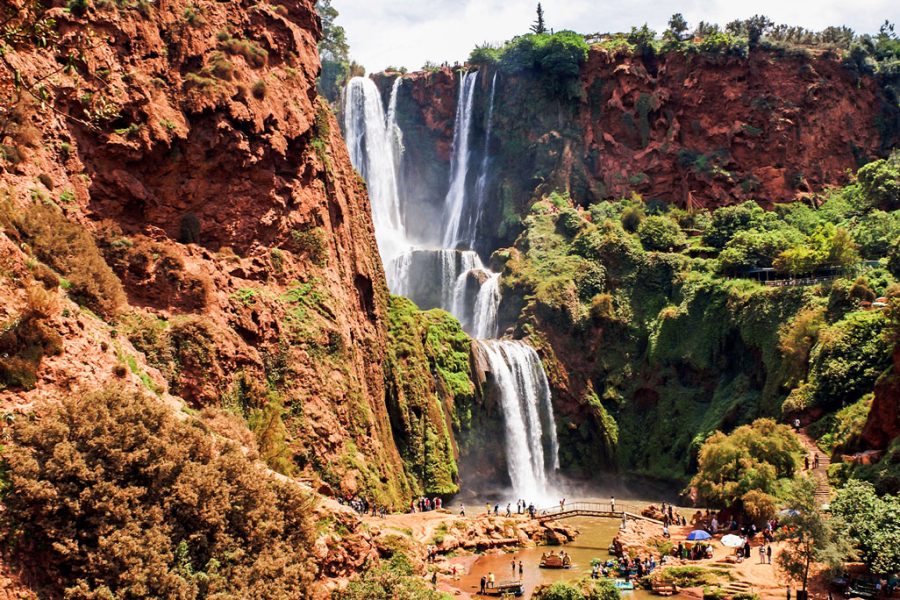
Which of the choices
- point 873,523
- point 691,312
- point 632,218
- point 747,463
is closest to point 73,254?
point 873,523

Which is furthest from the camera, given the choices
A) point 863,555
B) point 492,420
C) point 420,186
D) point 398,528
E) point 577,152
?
point 420,186

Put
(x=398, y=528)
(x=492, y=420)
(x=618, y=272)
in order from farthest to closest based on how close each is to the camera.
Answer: (x=618, y=272)
(x=492, y=420)
(x=398, y=528)

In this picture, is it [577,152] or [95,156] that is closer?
[95,156]

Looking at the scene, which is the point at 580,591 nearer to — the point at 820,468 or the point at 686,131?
the point at 820,468

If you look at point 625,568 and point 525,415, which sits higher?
point 525,415

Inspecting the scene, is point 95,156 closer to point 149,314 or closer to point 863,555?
point 149,314

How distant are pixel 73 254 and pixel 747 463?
111 feet

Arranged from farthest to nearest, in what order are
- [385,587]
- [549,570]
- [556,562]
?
[556,562], [549,570], [385,587]

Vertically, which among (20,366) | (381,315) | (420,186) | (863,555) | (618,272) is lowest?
→ (863,555)

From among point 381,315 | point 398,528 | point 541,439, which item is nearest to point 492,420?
point 541,439

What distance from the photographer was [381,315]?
5216cm

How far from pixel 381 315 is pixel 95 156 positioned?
2282 cm

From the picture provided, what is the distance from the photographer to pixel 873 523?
3080cm

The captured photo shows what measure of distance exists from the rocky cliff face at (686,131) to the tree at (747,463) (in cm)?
3748
